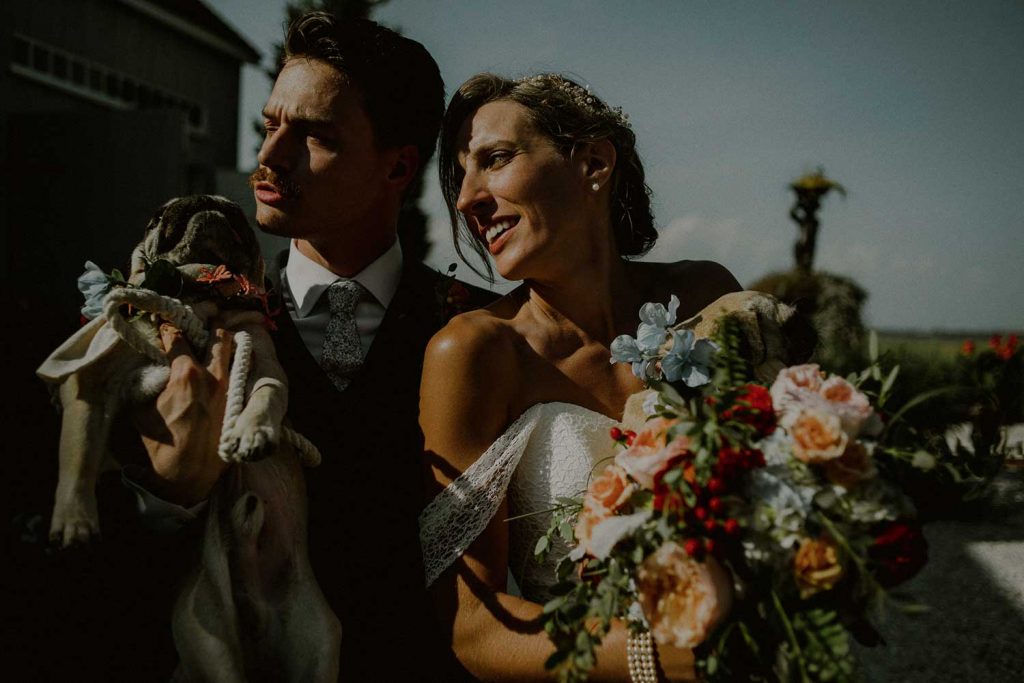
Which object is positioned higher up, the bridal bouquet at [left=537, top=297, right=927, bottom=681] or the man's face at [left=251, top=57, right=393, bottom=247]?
the man's face at [left=251, top=57, right=393, bottom=247]

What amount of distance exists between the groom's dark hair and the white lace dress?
1142 mm

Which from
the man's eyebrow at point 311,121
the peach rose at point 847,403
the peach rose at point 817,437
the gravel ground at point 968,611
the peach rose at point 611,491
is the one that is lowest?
the gravel ground at point 968,611

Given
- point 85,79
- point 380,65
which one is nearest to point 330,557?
point 380,65

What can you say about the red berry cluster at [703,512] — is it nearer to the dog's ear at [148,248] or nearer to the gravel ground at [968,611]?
the dog's ear at [148,248]

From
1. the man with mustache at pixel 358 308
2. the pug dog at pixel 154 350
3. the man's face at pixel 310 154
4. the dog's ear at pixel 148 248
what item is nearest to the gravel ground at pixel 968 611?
the man with mustache at pixel 358 308

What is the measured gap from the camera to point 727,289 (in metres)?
3.00

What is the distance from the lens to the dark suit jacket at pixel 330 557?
2031 millimetres

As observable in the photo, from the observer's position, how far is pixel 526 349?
2.76 metres

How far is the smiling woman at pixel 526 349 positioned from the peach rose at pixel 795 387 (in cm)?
72

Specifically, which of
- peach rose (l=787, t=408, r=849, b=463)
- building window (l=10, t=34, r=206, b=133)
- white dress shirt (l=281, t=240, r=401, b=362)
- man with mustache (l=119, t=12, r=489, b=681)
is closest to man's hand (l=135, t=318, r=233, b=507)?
man with mustache (l=119, t=12, r=489, b=681)

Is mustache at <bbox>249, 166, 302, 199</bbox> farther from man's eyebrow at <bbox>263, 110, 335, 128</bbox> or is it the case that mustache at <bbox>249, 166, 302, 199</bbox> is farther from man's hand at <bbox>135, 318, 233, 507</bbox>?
man's hand at <bbox>135, 318, 233, 507</bbox>

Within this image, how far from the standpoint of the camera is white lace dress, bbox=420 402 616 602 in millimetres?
2459

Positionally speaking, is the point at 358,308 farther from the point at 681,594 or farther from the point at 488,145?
the point at 681,594

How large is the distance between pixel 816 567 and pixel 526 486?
106 centimetres
